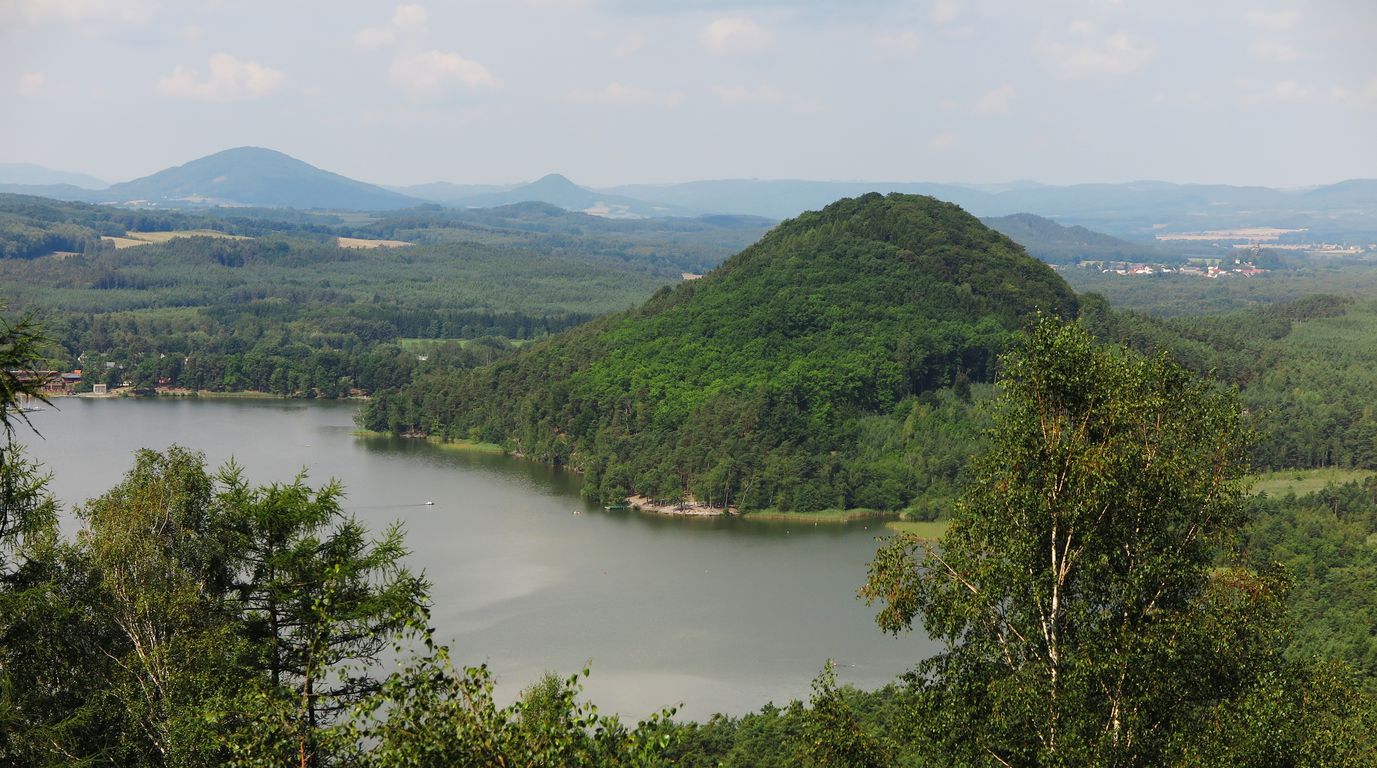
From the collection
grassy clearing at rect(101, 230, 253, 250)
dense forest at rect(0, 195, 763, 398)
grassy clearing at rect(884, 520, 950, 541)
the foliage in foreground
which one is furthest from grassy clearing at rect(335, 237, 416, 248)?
the foliage in foreground

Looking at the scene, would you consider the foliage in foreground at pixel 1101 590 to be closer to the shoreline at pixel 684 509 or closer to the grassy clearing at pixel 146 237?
the shoreline at pixel 684 509

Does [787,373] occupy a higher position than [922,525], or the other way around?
[787,373]

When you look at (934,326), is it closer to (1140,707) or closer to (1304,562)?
(1304,562)

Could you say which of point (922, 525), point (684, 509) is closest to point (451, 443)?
point (684, 509)

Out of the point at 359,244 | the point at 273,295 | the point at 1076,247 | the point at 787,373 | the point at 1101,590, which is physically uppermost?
the point at 1101,590

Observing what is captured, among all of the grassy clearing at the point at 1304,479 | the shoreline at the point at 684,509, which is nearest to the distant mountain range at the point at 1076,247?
the grassy clearing at the point at 1304,479

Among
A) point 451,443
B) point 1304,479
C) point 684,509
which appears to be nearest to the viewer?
point 684,509

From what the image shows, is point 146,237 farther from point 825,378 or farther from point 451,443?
point 825,378
